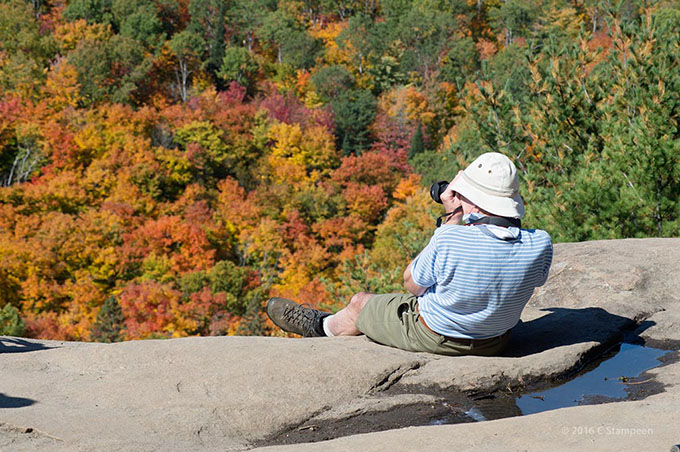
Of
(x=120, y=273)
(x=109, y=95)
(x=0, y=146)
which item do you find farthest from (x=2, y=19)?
(x=120, y=273)

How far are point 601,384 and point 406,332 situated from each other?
3.62ft

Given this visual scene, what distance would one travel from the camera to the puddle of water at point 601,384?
3.73 meters

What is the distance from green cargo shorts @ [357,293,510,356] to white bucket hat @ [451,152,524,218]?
0.82 m

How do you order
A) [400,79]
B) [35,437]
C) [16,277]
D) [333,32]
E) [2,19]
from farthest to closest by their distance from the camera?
[333,32] < [400,79] < [2,19] < [16,277] < [35,437]

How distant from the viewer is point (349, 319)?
15.7 ft

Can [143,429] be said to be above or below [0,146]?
above

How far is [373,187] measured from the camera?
45.0 meters

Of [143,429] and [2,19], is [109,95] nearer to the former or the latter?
[2,19]

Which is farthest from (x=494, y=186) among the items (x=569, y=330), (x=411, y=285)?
(x=569, y=330)

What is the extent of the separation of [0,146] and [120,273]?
13041 mm

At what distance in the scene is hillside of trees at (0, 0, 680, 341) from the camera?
9312mm

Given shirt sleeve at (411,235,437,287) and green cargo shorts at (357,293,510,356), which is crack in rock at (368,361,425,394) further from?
shirt sleeve at (411,235,437,287)

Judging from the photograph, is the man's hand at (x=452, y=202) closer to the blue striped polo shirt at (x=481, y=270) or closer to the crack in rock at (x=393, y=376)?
the blue striped polo shirt at (x=481, y=270)

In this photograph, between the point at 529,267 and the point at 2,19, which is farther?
the point at 2,19
